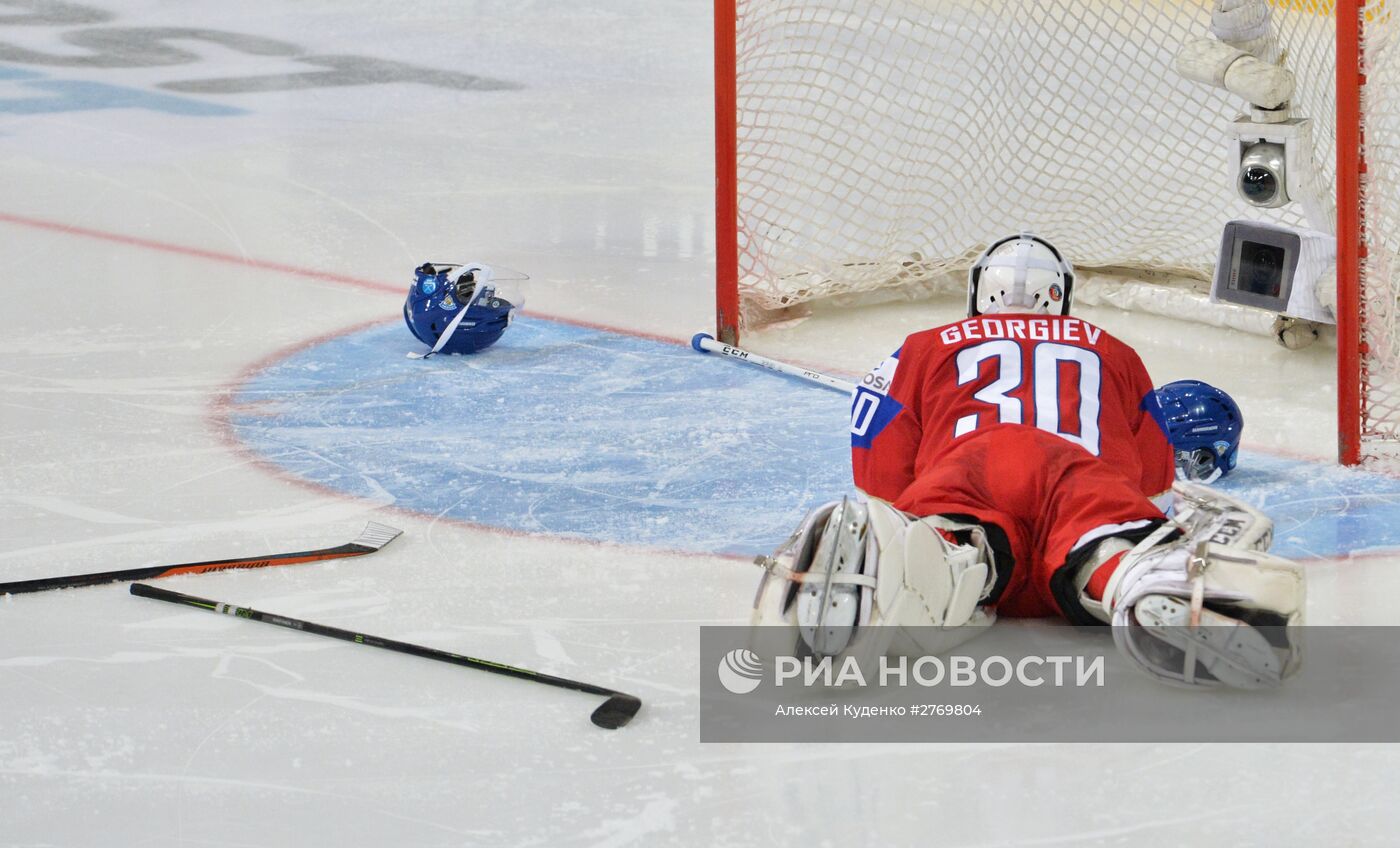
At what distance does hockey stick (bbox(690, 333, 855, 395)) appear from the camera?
4152mm

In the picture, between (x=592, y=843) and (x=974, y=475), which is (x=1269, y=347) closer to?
(x=974, y=475)

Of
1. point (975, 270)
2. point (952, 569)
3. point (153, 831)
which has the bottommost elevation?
point (153, 831)

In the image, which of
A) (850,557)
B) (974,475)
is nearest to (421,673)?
(850,557)

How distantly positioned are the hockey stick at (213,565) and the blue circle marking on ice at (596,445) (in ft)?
0.70

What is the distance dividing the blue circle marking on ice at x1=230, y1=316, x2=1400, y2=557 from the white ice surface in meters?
0.12

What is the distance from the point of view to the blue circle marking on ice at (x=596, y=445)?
327cm

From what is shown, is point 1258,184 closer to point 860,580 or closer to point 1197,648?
point 1197,648

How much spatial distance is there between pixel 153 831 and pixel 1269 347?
3.20 meters

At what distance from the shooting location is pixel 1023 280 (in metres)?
3.02

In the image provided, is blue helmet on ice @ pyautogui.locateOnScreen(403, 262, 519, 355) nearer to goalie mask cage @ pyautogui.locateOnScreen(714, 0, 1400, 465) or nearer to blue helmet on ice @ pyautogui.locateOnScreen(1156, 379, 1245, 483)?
goalie mask cage @ pyautogui.locateOnScreen(714, 0, 1400, 465)

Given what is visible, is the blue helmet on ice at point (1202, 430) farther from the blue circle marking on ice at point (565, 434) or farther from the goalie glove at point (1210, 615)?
the goalie glove at point (1210, 615)

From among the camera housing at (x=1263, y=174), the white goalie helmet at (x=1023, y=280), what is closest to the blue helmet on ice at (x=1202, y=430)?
the white goalie helmet at (x=1023, y=280)

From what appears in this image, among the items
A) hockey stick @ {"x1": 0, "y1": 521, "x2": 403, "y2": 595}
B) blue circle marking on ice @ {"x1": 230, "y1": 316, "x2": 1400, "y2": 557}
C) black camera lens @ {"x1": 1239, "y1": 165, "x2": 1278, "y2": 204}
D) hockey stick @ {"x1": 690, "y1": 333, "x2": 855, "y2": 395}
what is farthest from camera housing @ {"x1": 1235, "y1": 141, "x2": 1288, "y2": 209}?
hockey stick @ {"x1": 0, "y1": 521, "x2": 403, "y2": 595}

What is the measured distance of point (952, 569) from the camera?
2490 millimetres
